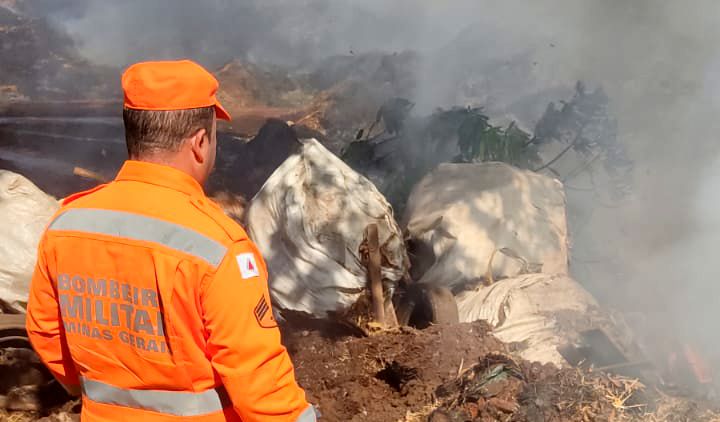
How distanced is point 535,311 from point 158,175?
3166mm

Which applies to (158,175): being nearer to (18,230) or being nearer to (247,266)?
(247,266)

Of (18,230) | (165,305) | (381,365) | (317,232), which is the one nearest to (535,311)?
(381,365)

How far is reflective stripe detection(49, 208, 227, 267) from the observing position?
5.26ft

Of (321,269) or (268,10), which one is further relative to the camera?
(268,10)

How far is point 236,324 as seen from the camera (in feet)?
5.24

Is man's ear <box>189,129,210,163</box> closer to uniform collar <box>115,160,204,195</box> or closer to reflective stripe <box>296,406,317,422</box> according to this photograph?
uniform collar <box>115,160,204,195</box>

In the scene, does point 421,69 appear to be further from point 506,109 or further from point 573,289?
point 573,289

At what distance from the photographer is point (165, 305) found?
1621mm

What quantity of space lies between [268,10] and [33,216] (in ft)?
25.6

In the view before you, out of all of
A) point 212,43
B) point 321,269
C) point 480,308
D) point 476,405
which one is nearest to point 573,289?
point 480,308

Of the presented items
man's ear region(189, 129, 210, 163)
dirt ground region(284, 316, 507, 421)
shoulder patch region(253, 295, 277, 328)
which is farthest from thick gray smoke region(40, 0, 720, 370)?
man's ear region(189, 129, 210, 163)

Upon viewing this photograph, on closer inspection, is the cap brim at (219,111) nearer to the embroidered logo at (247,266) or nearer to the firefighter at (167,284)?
the firefighter at (167,284)

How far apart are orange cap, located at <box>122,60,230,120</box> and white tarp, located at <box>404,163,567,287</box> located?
327 centimetres

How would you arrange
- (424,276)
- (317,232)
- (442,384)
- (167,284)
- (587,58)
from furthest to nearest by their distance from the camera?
(587,58) → (424,276) → (317,232) → (442,384) → (167,284)
